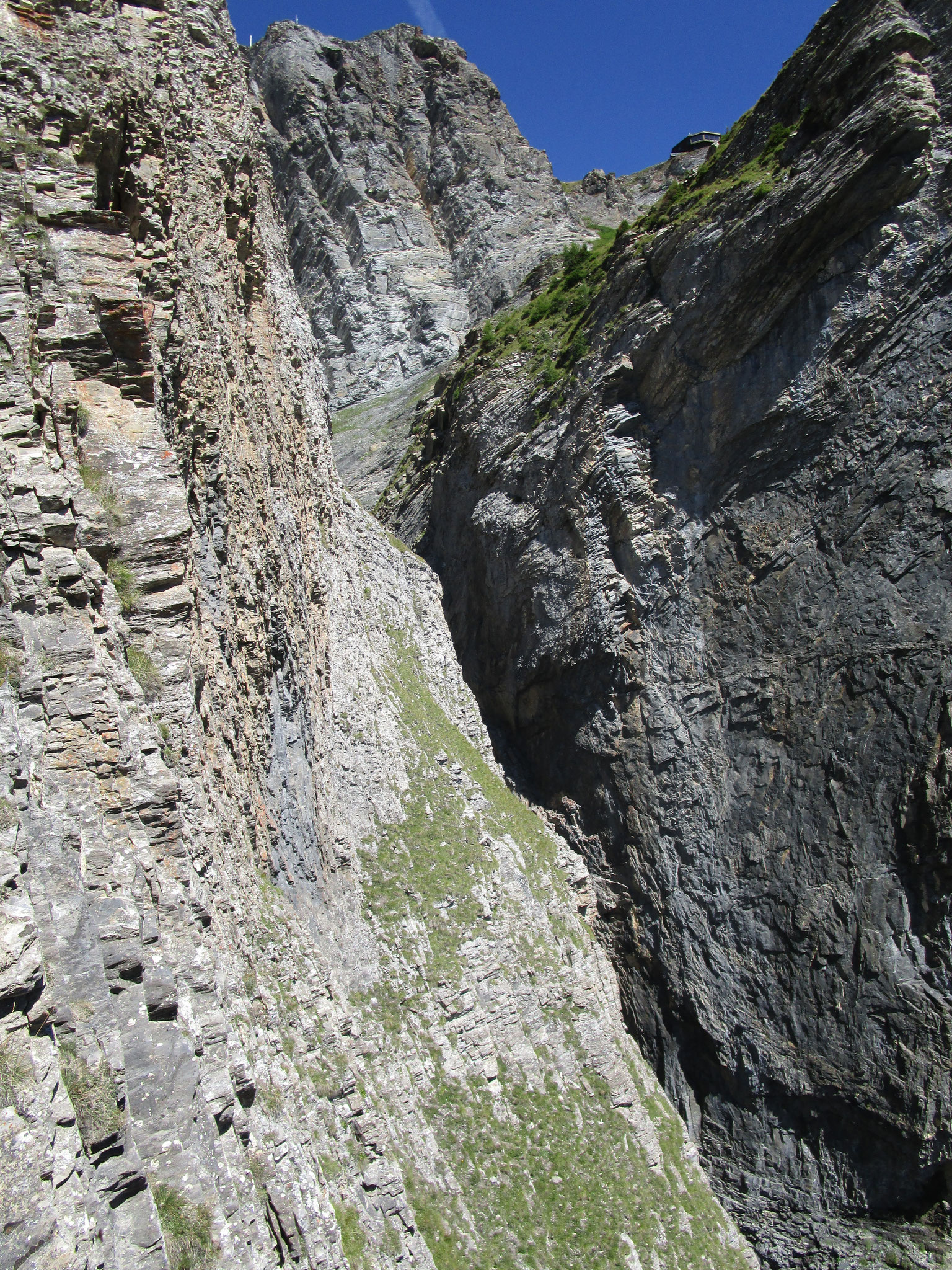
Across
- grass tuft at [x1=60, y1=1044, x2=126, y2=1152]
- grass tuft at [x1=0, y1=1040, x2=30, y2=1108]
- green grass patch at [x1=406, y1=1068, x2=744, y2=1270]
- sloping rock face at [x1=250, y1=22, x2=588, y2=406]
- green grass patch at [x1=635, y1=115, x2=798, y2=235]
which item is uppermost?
sloping rock face at [x1=250, y1=22, x2=588, y2=406]

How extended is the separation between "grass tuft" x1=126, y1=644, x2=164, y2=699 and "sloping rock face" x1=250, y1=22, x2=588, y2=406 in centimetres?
4503

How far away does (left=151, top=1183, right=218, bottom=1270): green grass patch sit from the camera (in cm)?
445

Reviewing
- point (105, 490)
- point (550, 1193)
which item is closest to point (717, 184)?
point (105, 490)

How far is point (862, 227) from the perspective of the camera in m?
18.0

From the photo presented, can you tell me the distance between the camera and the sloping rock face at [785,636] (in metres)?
16.2

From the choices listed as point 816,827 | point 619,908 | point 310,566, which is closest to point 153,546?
point 310,566

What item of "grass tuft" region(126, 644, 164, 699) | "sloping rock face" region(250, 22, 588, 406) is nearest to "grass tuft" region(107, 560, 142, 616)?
"grass tuft" region(126, 644, 164, 699)

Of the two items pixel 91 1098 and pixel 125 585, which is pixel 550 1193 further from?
pixel 91 1098

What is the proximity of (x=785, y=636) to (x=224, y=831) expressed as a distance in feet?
45.6

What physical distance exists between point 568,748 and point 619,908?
4.60 metres

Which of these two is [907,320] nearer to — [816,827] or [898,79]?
[898,79]

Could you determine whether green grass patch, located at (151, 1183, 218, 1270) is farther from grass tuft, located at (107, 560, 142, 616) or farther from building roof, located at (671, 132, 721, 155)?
building roof, located at (671, 132, 721, 155)

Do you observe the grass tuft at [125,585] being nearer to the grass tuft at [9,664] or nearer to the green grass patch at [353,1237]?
the grass tuft at [9,664]

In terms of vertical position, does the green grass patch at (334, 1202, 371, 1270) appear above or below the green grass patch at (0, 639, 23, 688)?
below
